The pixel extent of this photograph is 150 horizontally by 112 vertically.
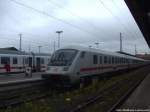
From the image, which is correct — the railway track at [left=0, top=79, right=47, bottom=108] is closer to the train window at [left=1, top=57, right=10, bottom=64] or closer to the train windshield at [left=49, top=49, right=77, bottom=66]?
the train windshield at [left=49, top=49, right=77, bottom=66]

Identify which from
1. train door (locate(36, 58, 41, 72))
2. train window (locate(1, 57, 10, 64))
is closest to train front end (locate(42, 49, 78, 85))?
train window (locate(1, 57, 10, 64))

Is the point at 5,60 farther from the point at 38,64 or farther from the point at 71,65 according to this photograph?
the point at 71,65

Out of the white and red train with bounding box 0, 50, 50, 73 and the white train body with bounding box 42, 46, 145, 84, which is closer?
the white train body with bounding box 42, 46, 145, 84

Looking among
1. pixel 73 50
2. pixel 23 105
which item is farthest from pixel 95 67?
pixel 23 105

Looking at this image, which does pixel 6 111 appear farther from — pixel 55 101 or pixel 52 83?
pixel 52 83

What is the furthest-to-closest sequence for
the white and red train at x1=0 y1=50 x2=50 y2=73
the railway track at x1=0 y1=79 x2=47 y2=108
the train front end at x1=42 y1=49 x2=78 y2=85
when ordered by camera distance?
the white and red train at x1=0 y1=50 x2=50 y2=73 → the train front end at x1=42 y1=49 x2=78 y2=85 → the railway track at x1=0 y1=79 x2=47 y2=108

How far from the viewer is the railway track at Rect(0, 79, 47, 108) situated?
649 inches

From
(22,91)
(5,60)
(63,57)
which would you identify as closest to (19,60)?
(5,60)

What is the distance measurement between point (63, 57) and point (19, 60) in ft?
69.7

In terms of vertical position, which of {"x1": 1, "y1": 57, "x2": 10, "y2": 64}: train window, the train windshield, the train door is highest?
the train windshield

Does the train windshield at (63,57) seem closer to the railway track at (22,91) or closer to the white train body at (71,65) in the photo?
the white train body at (71,65)

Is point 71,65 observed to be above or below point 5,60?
above

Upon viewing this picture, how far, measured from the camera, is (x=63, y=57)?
21.0m

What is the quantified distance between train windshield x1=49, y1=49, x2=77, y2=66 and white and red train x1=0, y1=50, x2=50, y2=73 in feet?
46.7
